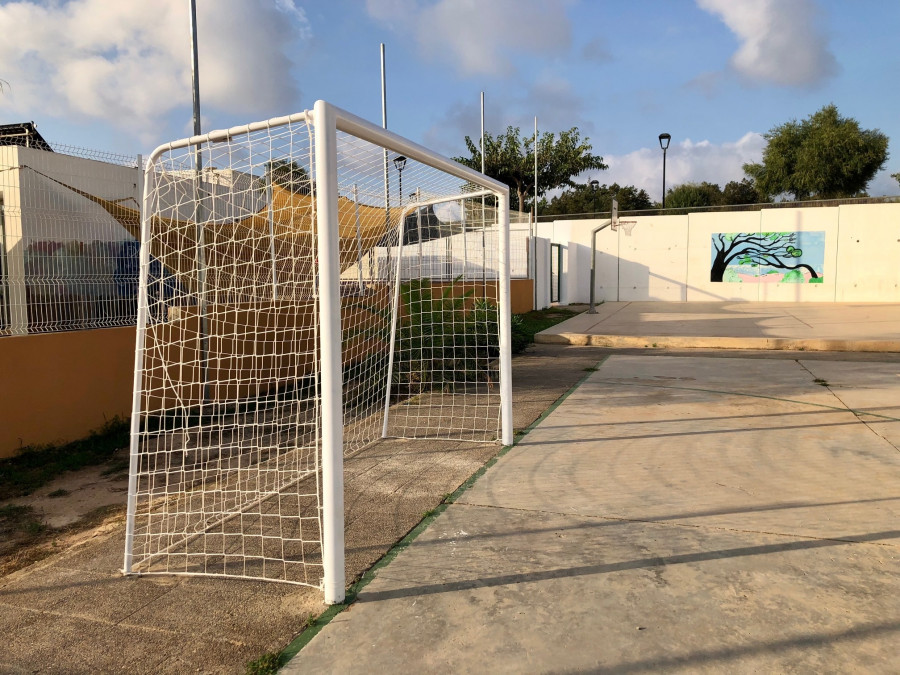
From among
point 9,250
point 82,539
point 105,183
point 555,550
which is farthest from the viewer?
point 105,183

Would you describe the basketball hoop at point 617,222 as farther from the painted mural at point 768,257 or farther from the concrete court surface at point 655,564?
the concrete court surface at point 655,564

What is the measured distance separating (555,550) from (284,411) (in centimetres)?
413

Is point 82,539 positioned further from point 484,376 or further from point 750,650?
point 484,376

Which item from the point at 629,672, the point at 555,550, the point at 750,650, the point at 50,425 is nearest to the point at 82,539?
the point at 50,425

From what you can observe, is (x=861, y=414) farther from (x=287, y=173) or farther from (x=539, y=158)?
(x=539, y=158)

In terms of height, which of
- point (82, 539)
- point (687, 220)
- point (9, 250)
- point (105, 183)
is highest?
point (687, 220)

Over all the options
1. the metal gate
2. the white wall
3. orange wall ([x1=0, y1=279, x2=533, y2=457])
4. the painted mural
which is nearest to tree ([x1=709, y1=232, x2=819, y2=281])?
the painted mural

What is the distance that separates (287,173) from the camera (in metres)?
3.64

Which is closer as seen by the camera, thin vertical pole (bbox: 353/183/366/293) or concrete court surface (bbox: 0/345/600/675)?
concrete court surface (bbox: 0/345/600/675)

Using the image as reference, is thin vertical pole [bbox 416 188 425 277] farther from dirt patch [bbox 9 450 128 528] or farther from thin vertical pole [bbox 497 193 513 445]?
dirt patch [bbox 9 450 128 528]

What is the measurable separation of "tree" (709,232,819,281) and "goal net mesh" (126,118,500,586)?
15374 mm

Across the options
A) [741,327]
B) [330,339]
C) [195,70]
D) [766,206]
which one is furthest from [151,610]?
[766,206]

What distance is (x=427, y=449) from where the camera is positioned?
201 inches

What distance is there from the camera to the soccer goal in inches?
116
